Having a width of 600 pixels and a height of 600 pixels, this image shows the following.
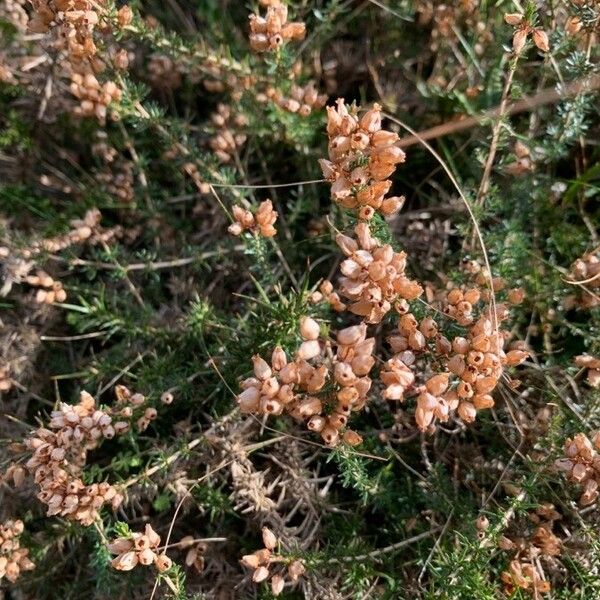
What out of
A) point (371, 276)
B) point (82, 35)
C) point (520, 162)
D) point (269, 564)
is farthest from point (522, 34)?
point (269, 564)

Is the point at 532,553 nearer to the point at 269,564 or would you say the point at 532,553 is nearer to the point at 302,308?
the point at 269,564

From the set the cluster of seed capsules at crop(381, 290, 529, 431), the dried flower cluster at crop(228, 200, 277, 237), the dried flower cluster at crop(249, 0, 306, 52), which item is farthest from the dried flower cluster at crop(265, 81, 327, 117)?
the cluster of seed capsules at crop(381, 290, 529, 431)

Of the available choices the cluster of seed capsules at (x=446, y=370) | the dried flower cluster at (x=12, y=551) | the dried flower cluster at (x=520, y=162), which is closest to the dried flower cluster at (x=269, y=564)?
the cluster of seed capsules at (x=446, y=370)

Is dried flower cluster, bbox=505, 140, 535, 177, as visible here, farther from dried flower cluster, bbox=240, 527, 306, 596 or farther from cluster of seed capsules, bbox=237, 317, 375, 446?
dried flower cluster, bbox=240, 527, 306, 596

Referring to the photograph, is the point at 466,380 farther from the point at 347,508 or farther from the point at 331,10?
the point at 331,10

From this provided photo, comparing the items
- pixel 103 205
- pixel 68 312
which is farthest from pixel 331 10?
pixel 68 312

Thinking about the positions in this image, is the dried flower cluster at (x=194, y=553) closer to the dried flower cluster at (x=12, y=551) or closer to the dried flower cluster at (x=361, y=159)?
the dried flower cluster at (x=12, y=551)
